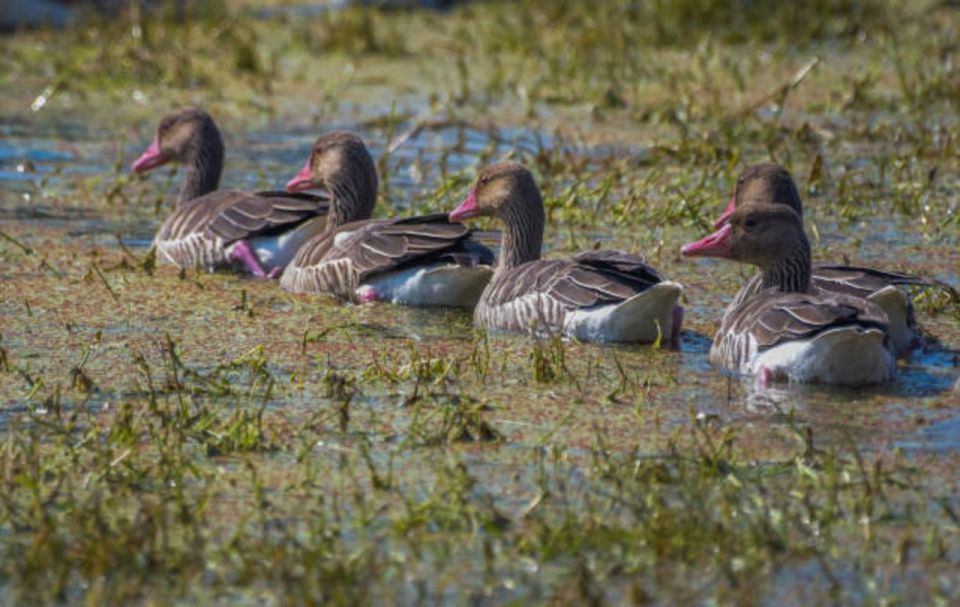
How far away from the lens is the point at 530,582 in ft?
17.4

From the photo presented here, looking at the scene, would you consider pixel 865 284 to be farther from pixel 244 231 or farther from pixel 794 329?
→ pixel 244 231

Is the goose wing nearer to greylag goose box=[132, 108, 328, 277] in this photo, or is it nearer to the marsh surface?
the marsh surface

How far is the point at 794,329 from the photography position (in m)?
7.48

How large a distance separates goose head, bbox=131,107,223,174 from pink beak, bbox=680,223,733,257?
4.19 metres

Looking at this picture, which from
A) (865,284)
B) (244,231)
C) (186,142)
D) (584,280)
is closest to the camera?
(865,284)

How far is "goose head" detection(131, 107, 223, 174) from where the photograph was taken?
1166 centimetres

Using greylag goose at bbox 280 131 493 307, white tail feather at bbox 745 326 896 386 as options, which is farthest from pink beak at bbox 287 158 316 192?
white tail feather at bbox 745 326 896 386

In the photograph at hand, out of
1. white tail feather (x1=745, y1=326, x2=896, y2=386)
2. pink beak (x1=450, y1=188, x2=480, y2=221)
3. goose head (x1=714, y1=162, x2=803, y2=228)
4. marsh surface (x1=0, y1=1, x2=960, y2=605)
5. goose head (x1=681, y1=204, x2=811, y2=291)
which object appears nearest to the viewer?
marsh surface (x1=0, y1=1, x2=960, y2=605)

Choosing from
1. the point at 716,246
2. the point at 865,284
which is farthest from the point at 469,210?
the point at 865,284

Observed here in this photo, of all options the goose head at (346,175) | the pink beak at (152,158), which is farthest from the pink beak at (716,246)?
the pink beak at (152,158)

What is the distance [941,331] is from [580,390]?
7.10 feet

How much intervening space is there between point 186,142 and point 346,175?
166cm

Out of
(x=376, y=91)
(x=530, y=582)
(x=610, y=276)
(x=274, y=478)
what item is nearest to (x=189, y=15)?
(x=376, y=91)

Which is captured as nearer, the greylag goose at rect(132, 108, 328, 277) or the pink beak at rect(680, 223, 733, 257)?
the pink beak at rect(680, 223, 733, 257)
